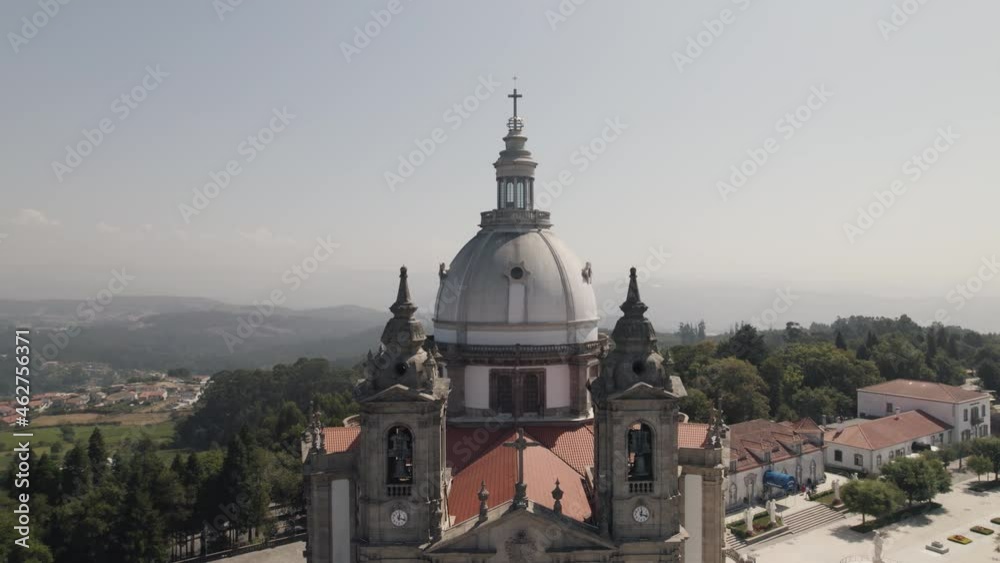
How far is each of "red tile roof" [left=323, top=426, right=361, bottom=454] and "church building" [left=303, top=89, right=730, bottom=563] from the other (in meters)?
0.10

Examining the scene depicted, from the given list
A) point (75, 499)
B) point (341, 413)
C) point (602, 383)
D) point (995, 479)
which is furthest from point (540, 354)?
point (995, 479)

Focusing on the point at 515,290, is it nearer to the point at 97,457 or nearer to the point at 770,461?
the point at 770,461

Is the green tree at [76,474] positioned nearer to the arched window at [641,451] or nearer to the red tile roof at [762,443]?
the arched window at [641,451]

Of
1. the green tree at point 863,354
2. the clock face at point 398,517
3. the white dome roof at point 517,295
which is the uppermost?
the white dome roof at point 517,295

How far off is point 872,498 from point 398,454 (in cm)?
3806

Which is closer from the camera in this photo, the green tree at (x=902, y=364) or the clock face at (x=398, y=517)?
the clock face at (x=398, y=517)

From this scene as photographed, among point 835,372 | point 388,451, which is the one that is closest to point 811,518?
point 388,451

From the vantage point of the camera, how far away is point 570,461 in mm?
28391

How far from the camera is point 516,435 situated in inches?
1082

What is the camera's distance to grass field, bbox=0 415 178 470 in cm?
8588

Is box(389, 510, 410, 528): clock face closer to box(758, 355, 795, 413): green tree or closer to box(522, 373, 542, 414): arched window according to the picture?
box(522, 373, 542, 414): arched window

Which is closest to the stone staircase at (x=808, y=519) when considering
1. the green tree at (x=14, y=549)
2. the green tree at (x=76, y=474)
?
the green tree at (x=14, y=549)

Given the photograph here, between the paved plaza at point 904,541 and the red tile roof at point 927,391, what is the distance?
71.1 feet

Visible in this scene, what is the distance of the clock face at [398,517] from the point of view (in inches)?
882
